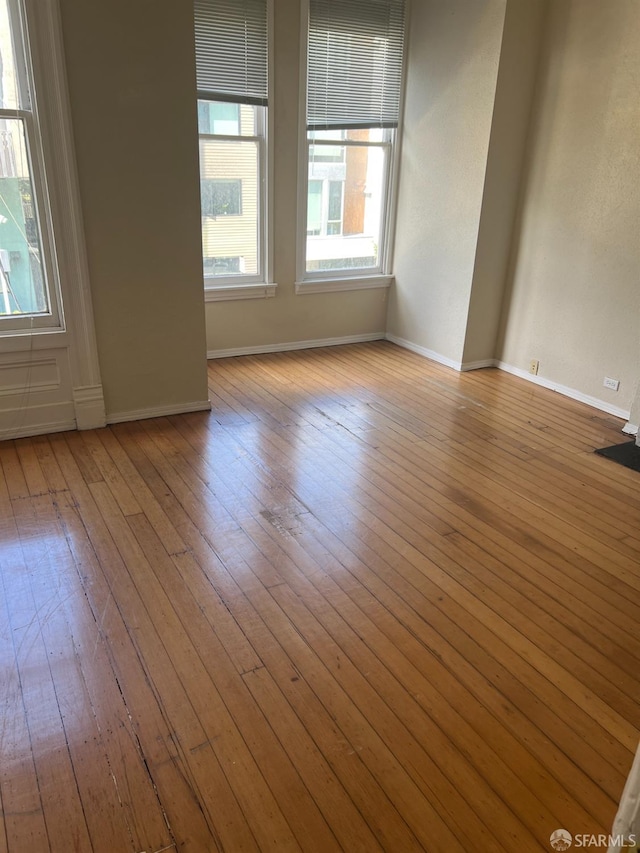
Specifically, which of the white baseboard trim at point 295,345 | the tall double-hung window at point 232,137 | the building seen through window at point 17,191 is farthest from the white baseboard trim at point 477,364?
the building seen through window at point 17,191

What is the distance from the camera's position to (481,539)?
2.89m

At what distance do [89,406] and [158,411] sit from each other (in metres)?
0.45

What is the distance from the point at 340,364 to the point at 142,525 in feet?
9.22

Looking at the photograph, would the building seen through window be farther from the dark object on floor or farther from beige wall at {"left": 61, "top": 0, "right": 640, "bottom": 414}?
the dark object on floor

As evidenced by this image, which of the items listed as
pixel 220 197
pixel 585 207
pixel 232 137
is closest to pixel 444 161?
pixel 585 207

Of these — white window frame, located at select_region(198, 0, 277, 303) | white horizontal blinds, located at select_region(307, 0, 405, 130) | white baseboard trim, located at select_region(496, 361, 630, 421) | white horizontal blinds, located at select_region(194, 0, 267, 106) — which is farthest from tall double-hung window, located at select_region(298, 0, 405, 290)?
white baseboard trim, located at select_region(496, 361, 630, 421)

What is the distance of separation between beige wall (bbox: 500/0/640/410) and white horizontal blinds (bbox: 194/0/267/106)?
6.88 feet

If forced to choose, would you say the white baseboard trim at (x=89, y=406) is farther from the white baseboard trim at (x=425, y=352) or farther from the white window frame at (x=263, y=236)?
the white baseboard trim at (x=425, y=352)

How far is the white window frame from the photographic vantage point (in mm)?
4809

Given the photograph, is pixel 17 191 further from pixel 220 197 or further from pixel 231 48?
pixel 231 48

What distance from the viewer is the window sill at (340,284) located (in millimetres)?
5488

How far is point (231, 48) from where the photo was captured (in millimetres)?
4555

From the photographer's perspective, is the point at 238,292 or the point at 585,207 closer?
the point at 585,207

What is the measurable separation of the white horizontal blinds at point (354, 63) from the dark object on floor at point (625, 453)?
333 centimetres
